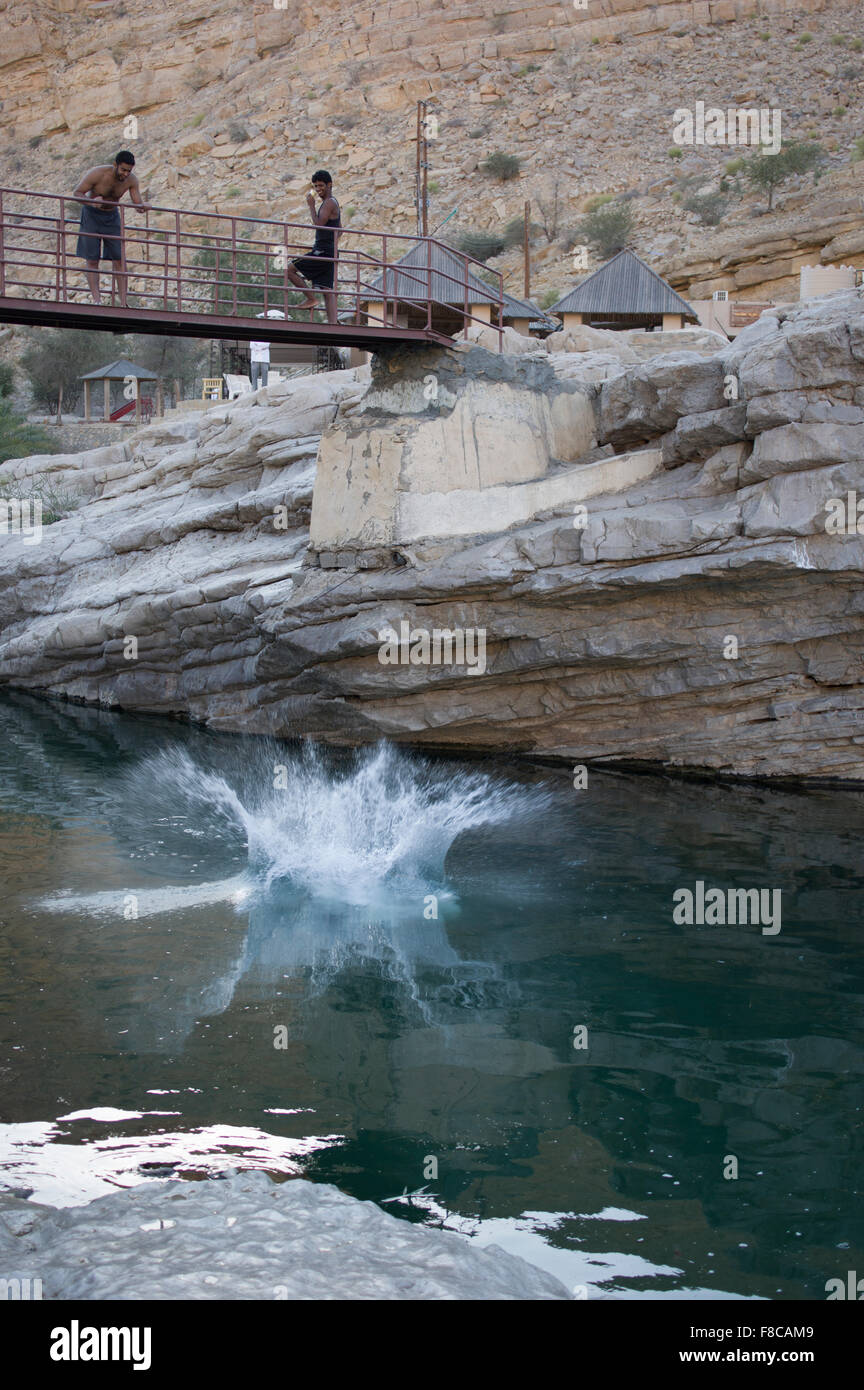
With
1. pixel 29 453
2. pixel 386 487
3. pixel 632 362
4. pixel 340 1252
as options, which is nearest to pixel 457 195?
pixel 29 453

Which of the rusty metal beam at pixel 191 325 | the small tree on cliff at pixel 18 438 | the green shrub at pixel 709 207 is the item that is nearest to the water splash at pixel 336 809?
the rusty metal beam at pixel 191 325

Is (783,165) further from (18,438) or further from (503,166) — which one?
(18,438)

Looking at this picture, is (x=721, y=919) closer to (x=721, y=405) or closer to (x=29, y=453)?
(x=721, y=405)

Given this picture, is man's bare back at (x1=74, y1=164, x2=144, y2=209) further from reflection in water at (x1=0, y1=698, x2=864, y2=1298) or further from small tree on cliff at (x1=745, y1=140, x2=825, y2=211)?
small tree on cliff at (x1=745, y1=140, x2=825, y2=211)

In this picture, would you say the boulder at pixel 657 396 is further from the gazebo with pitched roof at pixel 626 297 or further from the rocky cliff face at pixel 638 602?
the gazebo with pitched roof at pixel 626 297

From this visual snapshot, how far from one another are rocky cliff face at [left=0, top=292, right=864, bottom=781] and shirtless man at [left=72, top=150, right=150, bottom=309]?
13.5 ft

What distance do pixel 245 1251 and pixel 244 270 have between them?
833 inches

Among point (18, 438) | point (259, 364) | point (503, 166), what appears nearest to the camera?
point (18, 438)

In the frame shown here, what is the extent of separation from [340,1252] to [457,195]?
6281cm

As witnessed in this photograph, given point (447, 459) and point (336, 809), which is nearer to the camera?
point (336, 809)

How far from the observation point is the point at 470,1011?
9648 millimetres

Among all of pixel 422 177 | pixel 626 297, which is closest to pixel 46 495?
pixel 626 297

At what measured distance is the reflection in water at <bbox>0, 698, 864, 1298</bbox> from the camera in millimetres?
6797

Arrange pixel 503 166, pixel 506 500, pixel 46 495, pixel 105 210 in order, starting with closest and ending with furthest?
pixel 105 210 < pixel 506 500 < pixel 46 495 < pixel 503 166
